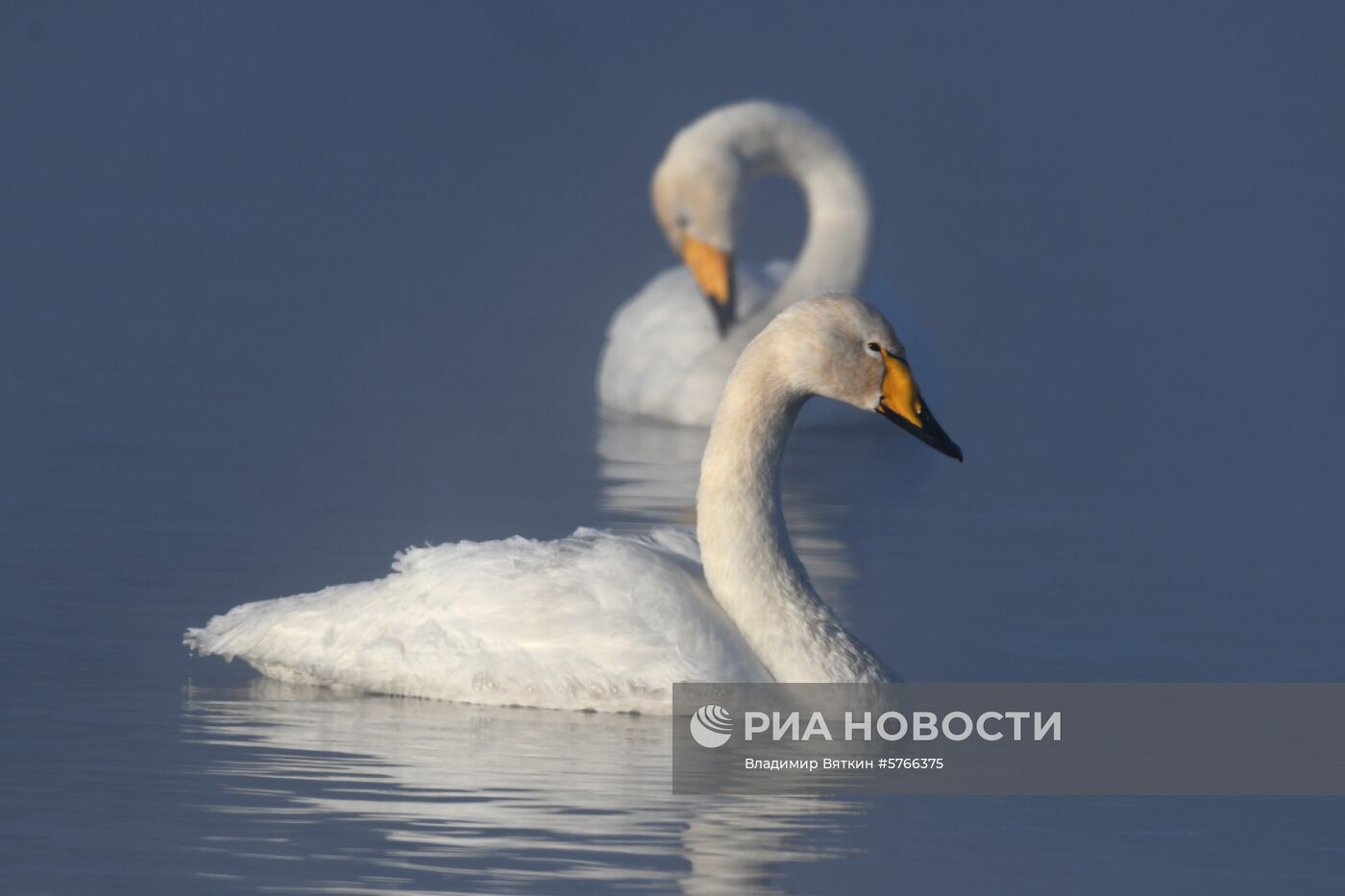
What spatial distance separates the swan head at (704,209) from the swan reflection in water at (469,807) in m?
6.58

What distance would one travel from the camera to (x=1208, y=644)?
31.3 feet

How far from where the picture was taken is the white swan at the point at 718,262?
1444cm

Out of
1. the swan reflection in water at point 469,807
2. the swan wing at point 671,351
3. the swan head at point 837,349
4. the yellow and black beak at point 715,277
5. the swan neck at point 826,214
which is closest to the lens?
the swan reflection in water at point 469,807

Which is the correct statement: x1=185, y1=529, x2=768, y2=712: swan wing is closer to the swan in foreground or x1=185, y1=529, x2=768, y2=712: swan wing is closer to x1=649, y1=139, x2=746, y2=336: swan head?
the swan in foreground

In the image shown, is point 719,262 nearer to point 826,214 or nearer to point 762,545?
point 826,214

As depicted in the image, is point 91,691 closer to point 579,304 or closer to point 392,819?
point 392,819

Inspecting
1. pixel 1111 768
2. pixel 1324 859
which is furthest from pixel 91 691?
pixel 1324 859

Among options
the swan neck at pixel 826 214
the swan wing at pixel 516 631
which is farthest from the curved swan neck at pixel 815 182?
the swan wing at pixel 516 631

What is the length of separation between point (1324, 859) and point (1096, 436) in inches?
266

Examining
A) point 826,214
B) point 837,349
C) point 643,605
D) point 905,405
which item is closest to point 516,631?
point 643,605

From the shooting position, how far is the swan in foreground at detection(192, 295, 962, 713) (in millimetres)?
8086
